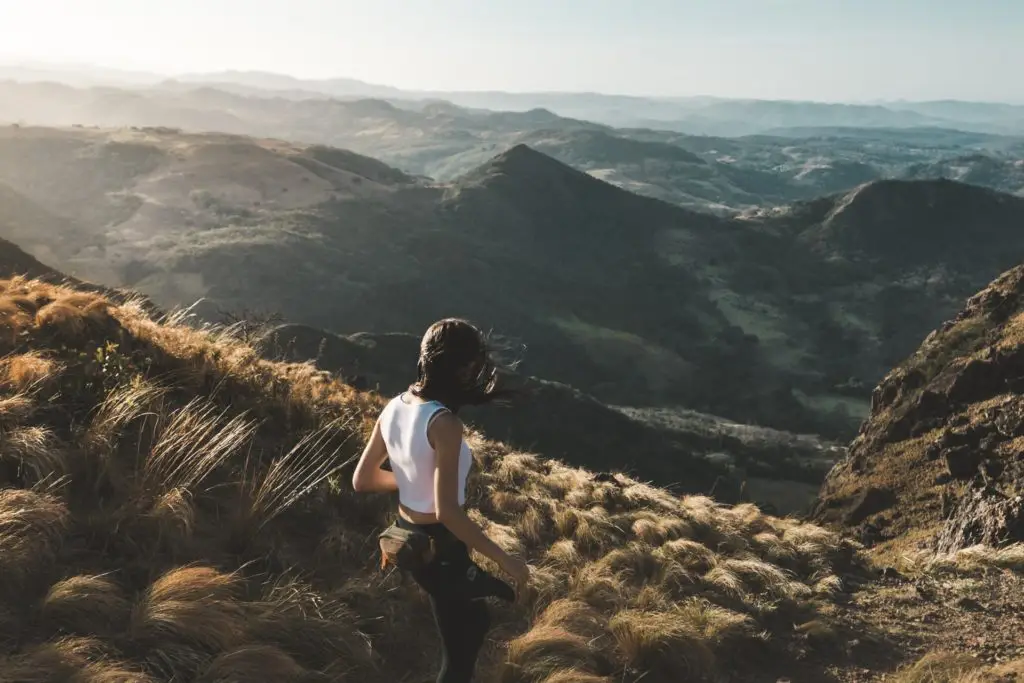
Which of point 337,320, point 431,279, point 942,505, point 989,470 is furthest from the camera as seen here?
point 431,279

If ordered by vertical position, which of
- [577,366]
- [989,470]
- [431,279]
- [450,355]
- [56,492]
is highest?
→ [450,355]

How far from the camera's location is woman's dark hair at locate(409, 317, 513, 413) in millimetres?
3055

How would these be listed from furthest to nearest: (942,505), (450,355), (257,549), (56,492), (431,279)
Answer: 1. (431,279)
2. (942,505)
3. (257,549)
4. (56,492)
5. (450,355)

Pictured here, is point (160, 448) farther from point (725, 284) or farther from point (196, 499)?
point (725, 284)

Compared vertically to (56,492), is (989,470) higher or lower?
lower

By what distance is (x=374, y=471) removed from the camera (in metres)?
3.49

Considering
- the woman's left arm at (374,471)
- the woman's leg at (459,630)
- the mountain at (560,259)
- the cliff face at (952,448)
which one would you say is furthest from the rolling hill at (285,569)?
the mountain at (560,259)

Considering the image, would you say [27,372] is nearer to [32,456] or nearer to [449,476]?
[32,456]

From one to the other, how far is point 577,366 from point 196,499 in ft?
292

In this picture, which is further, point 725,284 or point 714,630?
point 725,284

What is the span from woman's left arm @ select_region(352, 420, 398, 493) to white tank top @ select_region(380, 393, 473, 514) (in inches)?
8.4

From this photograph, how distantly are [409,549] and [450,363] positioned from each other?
0.85 meters

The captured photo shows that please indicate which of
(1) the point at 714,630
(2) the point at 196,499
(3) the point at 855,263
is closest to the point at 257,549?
(2) the point at 196,499

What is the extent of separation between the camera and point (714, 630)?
5586 millimetres
